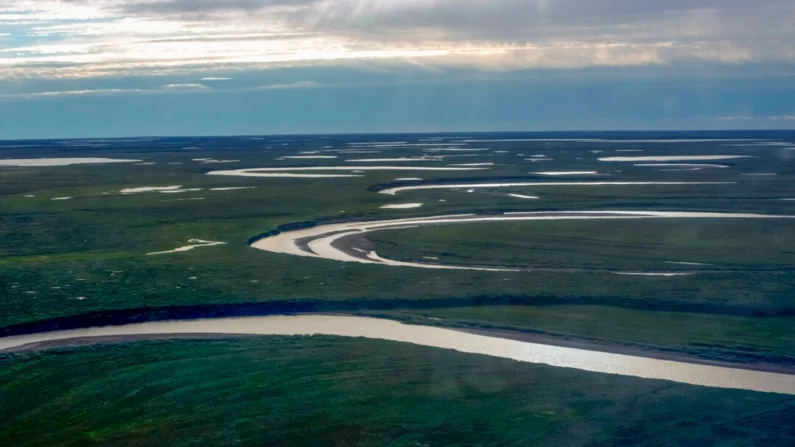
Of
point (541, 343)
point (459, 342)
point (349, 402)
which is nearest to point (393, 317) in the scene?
point (459, 342)

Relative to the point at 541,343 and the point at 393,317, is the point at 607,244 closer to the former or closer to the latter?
the point at 393,317

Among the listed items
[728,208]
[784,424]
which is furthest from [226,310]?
[728,208]

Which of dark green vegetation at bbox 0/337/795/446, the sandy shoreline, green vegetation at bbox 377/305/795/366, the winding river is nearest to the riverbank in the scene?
the sandy shoreline

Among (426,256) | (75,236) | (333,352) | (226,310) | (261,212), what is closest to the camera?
(333,352)

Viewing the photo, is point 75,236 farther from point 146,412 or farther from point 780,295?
point 780,295

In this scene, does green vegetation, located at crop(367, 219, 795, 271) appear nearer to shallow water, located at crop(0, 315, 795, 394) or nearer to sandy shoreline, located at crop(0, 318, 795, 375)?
sandy shoreline, located at crop(0, 318, 795, 375)
